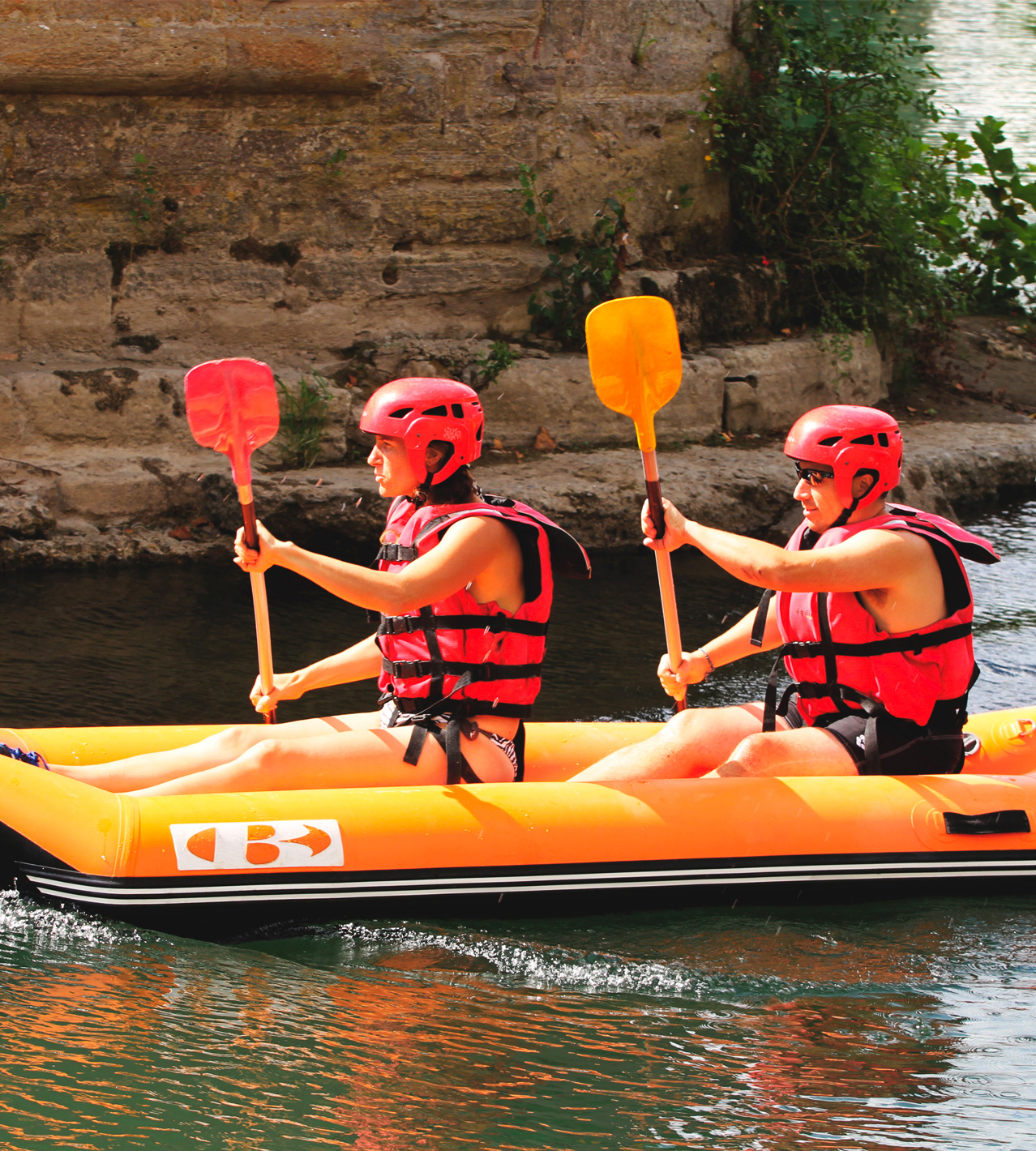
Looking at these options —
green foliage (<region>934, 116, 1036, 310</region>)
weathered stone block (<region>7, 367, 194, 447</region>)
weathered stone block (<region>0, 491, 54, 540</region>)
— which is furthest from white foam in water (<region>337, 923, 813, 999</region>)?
green foliage (<region>934, 116, 1036, 310</region>)

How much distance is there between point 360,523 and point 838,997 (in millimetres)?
4111

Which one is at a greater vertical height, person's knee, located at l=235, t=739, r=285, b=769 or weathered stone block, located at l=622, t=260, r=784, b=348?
weathered stone block, located at l=622, t=260, r=784, b=348

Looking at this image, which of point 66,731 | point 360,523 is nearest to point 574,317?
point 360,523

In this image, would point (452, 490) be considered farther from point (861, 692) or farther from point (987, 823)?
point (987, 823)

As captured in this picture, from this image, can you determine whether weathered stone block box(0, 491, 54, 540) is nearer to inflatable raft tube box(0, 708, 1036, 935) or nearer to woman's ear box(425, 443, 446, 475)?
inflatable raft tube box(0, 708, 1036, 935)

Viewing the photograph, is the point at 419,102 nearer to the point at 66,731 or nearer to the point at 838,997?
the point at 66,731

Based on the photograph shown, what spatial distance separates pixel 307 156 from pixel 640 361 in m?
4.21

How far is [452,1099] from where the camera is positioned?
2559mm

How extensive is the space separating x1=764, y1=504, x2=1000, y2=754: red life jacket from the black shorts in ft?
0.11

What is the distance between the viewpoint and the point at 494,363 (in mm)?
7168

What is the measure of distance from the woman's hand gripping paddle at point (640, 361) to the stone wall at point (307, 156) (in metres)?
4.00

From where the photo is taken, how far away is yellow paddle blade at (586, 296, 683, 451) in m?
3.42

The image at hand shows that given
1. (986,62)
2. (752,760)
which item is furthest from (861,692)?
(986,62)

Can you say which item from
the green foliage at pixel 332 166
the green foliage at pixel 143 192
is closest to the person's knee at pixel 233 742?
the green foliage at pixel 143 192
